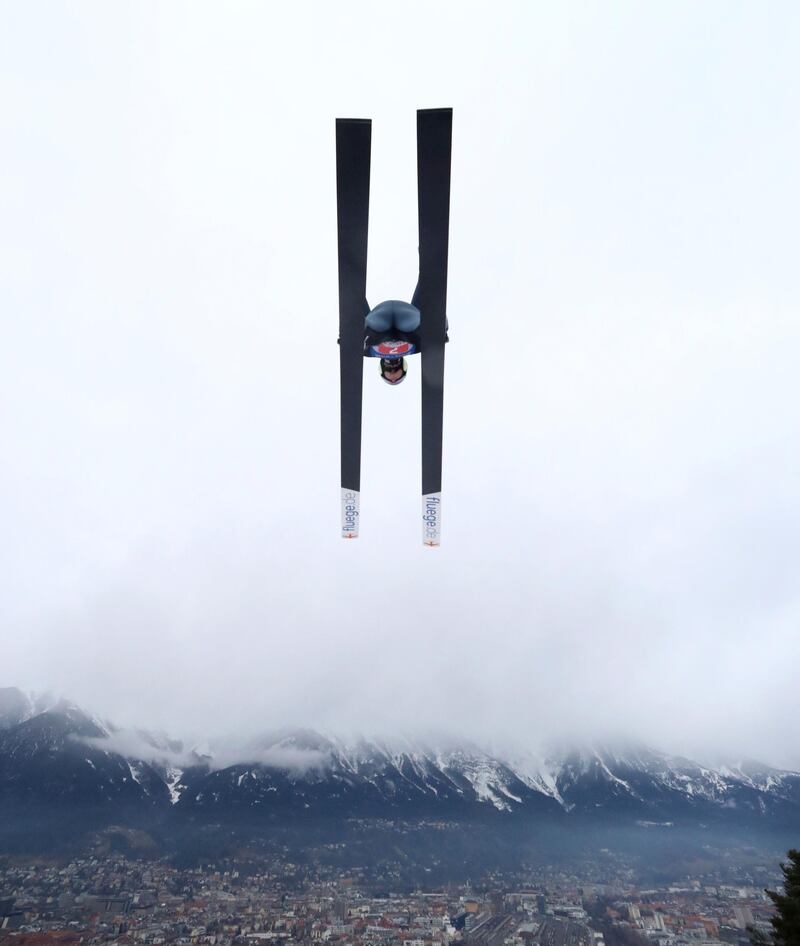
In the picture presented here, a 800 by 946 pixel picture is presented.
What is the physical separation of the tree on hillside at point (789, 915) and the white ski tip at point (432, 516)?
15440 millimetres

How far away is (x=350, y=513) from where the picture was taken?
49.9ft

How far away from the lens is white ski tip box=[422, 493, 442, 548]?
1522 centimetres

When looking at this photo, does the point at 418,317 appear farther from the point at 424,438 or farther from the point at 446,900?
the point at 446,900

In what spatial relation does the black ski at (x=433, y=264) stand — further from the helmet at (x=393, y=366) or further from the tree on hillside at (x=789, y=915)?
the tree on hillside at (x=789, y=915)

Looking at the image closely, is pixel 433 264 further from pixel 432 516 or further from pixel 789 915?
pixel 789 915

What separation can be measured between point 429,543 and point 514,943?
94902 mm

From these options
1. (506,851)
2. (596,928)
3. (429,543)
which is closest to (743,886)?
(596,928)

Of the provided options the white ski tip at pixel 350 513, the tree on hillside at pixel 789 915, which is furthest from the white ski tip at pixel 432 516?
the tree on hillside at pixel 789 915

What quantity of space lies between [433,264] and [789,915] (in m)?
23.3

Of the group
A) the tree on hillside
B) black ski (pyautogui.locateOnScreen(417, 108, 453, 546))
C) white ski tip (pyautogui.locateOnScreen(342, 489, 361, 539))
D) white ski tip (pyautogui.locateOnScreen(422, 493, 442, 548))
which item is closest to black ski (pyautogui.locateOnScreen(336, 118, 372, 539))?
Answer: white ski tip (pyautogui.locateOnScreen(342, 489, 361, 539))

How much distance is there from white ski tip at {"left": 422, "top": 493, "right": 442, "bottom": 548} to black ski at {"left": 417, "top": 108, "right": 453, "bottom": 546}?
362mm

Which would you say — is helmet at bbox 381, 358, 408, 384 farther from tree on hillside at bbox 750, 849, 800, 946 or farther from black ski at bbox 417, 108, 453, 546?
tree on hillside at bbox 750, 849, 800, 946

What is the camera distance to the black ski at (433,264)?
9359 millimetres

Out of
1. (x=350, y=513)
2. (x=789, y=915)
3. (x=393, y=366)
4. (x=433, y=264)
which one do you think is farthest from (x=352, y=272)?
(x=789, y=915)
